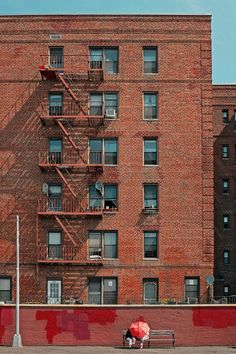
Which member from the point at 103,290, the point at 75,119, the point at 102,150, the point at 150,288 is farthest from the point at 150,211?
the point at 75,119

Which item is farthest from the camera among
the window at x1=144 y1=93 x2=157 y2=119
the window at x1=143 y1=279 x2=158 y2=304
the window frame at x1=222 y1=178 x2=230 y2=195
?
the window frame at x1=222 y1=178 x2=230 y2=195

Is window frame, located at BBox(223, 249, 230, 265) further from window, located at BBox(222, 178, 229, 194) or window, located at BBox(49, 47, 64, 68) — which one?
window, located at BBox(49, 47, 64, 68)

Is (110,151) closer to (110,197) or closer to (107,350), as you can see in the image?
(110,197)

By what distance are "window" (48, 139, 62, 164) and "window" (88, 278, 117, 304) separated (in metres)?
8.57

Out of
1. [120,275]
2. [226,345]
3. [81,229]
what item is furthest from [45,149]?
[226,345]

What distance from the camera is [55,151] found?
4688 cm

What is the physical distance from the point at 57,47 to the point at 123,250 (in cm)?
1506

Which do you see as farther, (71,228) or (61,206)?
(61,206)

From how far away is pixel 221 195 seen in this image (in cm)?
6981

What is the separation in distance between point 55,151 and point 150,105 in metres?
7.42

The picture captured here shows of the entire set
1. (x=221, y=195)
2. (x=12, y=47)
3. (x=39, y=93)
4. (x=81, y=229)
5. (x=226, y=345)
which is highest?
(x=12, y=47)

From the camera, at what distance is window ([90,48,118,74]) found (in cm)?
4741

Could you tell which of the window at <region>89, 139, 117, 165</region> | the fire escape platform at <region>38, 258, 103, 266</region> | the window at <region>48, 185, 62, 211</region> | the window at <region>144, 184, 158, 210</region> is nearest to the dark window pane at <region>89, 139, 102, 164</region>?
the window at <region>89, 139, 117, 165</region>

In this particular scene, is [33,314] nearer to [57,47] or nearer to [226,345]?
[226,345]
